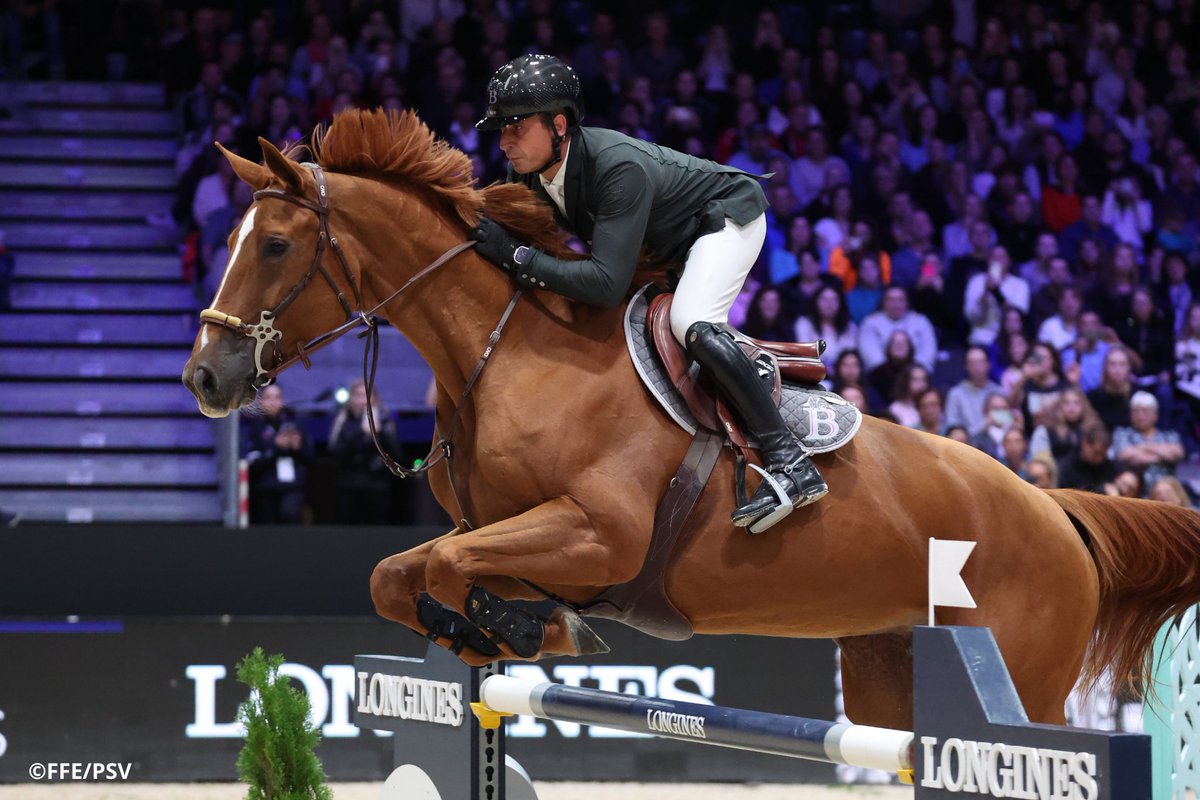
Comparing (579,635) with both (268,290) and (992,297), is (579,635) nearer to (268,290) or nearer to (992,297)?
(268,290)

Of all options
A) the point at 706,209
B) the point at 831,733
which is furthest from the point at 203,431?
the point at 831,733

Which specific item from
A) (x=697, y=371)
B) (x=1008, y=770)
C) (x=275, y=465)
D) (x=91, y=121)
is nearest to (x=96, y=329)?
(x=91, y=121)

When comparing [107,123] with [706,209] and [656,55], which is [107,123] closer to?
[656,55]

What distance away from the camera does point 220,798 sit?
267 inches

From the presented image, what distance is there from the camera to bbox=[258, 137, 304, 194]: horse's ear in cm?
383

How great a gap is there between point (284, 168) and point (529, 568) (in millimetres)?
1235

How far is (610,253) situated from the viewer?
3945 millimetres

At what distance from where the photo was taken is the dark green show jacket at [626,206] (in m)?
3.96

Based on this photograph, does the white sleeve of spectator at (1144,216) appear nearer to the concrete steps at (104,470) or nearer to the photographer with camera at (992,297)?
the photographer with camera at (992,297)

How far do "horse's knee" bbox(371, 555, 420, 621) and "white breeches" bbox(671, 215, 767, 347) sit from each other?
1.00m

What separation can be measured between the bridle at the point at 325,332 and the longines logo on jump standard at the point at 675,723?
810 mm

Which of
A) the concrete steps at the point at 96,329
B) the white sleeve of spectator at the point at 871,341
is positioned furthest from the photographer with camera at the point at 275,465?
the white sleeve of spectator at the point at 871,341

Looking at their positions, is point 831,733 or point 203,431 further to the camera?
point 203,431

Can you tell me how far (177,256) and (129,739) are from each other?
5.22m
